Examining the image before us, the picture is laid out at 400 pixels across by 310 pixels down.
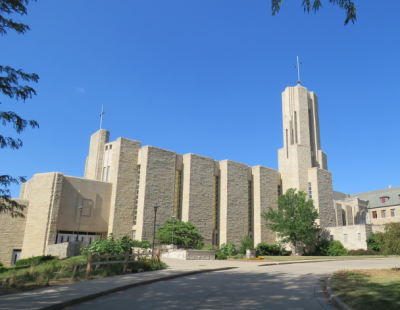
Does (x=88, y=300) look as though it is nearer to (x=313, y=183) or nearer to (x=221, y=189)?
(x=221, y=189)

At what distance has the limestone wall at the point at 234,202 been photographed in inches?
1737

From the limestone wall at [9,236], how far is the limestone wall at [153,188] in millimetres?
12095

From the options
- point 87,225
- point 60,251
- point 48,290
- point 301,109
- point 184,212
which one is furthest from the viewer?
point 301,109

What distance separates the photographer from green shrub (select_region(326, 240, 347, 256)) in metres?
42.1

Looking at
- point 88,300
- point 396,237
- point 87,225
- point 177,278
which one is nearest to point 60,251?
point 87,225

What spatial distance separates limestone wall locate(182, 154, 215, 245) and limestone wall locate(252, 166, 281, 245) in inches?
265

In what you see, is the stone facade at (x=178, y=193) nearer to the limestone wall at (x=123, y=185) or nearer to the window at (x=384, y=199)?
the limestone wall at (x=123, y=185)

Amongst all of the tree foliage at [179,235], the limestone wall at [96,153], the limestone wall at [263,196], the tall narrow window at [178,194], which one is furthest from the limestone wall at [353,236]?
the limestone wall at [96,153]

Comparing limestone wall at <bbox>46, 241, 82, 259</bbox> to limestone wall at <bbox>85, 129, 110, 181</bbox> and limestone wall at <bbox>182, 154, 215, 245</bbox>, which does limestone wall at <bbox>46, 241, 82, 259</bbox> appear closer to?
limestone wall at <bbox>182, 154, 215, 245</bbox>

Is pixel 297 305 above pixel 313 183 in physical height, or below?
below

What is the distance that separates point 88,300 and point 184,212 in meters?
32.7

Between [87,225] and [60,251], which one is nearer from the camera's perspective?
[60,251]

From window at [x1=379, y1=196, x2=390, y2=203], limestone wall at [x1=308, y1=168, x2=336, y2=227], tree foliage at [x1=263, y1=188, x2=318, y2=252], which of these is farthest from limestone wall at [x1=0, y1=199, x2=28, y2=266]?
window at [x1=379, y1=196, x2=390, y2=203]

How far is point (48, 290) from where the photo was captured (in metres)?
10.8
